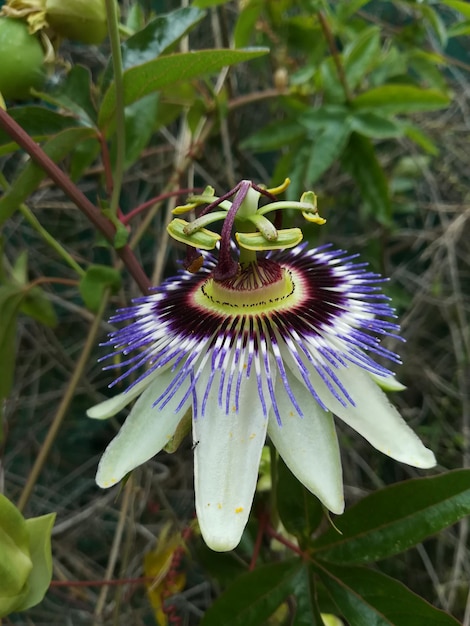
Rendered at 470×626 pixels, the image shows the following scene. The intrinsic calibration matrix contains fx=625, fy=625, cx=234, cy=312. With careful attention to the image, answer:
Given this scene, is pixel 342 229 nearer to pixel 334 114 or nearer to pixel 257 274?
pixel 334 114

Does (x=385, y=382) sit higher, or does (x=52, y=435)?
(x=385, y=382)

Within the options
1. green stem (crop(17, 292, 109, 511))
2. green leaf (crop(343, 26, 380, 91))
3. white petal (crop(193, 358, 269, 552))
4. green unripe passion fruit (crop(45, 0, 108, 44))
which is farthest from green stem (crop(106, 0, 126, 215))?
green leaf (crop(343, 26, 380, 91))

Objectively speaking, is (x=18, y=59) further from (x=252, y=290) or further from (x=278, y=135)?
(x=278, y=135)

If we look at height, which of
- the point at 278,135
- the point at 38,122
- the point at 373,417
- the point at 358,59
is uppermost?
the point at 38,122

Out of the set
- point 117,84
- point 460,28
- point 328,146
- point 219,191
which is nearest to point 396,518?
point 117,84

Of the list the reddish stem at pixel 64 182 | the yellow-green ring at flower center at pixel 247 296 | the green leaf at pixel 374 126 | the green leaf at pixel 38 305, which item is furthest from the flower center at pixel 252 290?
the green leaf at pixel 374 126
